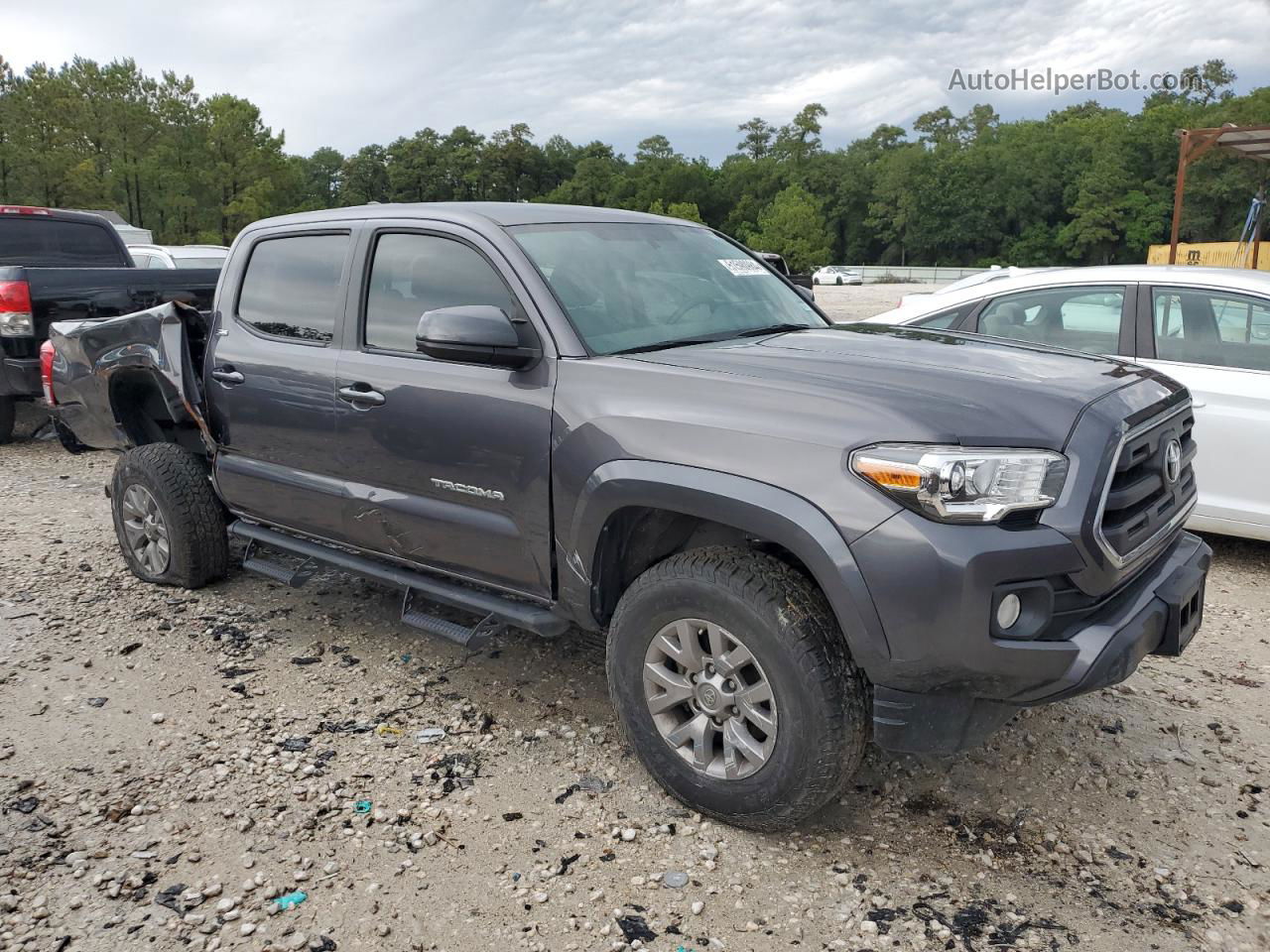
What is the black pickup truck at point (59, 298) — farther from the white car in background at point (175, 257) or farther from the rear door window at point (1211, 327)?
the rear door window at point (1211, 327)

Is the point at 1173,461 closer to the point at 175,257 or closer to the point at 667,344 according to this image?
the point at 667,344

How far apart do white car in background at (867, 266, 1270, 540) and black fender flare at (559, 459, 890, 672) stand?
2753mm

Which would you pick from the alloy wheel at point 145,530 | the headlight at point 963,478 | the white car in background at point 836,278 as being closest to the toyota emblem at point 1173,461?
the headlight at point 963,478

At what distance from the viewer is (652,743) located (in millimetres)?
3121

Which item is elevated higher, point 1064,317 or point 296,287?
point 296,287

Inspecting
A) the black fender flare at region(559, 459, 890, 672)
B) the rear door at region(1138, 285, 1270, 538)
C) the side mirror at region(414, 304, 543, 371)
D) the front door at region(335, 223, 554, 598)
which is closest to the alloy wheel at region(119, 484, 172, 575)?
the front door at region(335, 223, 554, 598)

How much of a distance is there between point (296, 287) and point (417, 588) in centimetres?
148

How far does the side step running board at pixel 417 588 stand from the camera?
11.4 ft

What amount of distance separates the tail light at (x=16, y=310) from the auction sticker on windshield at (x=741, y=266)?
6185 mm

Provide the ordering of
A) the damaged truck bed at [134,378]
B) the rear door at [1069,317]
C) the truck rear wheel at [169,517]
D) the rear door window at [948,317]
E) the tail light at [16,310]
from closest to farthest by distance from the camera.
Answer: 1. the damaged truck bed at [134,378]
2. the truck rear wheel at [169,517]
3. the rear door at [1069,317]
4. the rear door window at [948,317]
5. the tail light at [16,310]

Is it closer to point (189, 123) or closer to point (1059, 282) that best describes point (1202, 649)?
point (1059, 282)

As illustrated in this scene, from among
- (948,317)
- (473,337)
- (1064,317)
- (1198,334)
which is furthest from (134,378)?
(1198,334)

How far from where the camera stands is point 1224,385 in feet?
17.1

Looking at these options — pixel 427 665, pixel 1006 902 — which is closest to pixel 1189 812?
pixel 1006 902
